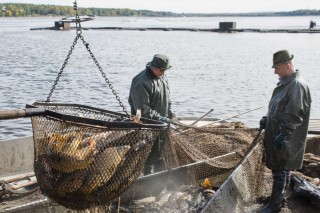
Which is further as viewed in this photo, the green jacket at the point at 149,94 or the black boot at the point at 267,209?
the green jacket at the point at 149,94

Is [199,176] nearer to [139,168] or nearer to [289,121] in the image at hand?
[289,121]

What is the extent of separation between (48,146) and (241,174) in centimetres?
303

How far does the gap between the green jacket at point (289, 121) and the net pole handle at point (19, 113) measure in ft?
9.99

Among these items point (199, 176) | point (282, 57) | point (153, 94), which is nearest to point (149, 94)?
point (153, 94)

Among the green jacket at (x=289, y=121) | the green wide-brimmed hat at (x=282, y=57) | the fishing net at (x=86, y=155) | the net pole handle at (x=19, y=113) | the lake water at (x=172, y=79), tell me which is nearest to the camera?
the net pole handle at (x=19, y=113)

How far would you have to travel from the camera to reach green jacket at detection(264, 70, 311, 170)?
17.6 ft

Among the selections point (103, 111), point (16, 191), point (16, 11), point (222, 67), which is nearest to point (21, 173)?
point (16, 191)

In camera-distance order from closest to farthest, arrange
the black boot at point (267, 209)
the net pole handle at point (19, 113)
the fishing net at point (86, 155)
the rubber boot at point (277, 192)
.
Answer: the net pole handle at point (19, 113)
the fishing net at point (86, 155)
the rubber boot at point (277, 192)
the black boot at point (267, 209)

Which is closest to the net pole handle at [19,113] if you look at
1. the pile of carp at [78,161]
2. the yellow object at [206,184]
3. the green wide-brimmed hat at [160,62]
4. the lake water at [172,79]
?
the pile of carp at [78,161]

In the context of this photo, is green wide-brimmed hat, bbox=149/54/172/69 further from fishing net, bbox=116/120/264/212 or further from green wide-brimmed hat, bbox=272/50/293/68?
green wide-brimmed hat, bbox=272/50/293/68

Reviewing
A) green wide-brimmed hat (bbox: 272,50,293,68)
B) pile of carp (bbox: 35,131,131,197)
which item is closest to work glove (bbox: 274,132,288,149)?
green wide-brimmed hat (bbox: 272,50,293,68)

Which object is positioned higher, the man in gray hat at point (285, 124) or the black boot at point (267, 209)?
the man in gray hat at point (285, 124)

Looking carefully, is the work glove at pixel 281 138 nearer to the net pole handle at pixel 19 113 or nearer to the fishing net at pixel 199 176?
the fishing net at pixel 199 176

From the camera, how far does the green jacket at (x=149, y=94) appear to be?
6137 millimetres
